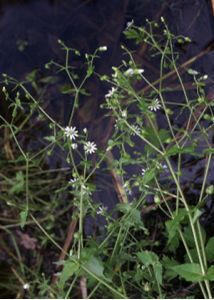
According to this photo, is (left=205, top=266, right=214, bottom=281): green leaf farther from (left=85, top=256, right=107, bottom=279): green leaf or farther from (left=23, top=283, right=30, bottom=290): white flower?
(left=23, top=283, right=30, bottom=290): white flower

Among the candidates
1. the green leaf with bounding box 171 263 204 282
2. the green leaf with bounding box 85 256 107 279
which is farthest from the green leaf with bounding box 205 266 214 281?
the green leaf with bounding box 85 256 107 279

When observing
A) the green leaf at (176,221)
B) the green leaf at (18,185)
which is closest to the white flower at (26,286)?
the green leaf at (18,185)

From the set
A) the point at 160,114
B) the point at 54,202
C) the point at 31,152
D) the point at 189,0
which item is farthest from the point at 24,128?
the point at 189,0

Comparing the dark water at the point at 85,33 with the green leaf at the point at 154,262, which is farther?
the dark water at the point at 85,33

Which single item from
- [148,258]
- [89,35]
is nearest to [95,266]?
[148,258]

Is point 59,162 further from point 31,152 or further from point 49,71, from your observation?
point 49,71

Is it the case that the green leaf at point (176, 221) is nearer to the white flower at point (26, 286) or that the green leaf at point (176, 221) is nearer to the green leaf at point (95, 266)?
the green leaf at point (95, 266)

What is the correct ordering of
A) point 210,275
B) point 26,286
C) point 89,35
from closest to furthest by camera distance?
point 210,275, point 26,286, point 89,35

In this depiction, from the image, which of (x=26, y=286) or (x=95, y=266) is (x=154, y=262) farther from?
(x=26, y=286)
